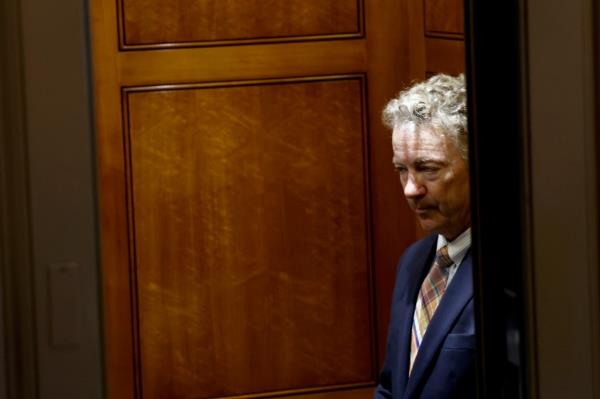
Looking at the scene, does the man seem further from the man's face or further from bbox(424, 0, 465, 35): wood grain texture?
bbox(424, 0, 465, 35): wood grain texture

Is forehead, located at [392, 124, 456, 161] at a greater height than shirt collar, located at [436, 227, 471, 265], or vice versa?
forehead, located at [392, 124, 456, 161]

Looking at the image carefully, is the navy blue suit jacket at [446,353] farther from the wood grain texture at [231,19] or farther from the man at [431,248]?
the wood grain texture at [231,19]

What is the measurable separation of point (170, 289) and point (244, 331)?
28cm

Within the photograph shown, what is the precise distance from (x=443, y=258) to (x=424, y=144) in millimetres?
252

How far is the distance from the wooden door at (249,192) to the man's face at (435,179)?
1056 millimetres

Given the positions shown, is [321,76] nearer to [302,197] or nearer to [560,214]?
[302,197]

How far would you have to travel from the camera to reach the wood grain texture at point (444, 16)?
318cm

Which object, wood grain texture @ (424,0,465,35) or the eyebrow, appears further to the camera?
wood grain texture @ (424,0,465,35)

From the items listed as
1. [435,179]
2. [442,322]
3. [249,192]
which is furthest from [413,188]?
[249,192]

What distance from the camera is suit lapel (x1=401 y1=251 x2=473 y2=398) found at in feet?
6.20

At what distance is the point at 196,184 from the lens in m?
3.15

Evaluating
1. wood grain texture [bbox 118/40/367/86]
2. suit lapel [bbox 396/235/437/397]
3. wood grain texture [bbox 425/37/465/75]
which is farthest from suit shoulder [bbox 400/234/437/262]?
wood grain texture [bbox 118/40/367/86]

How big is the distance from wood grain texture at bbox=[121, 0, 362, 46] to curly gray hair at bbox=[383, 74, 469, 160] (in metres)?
1.09

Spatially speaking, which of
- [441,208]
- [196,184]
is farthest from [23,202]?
[196,184]
